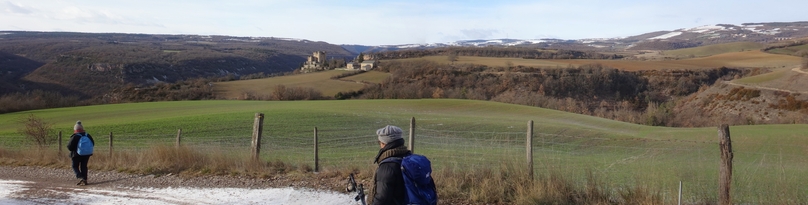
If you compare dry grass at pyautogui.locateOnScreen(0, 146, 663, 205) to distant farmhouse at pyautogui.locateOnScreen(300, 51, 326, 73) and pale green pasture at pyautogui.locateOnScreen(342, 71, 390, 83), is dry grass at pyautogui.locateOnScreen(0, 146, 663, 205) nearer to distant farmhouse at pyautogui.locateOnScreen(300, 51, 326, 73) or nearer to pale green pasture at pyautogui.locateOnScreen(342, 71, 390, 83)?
pale green pasture at pyautogui.locateOnScreen(342, 71, 390, 83)

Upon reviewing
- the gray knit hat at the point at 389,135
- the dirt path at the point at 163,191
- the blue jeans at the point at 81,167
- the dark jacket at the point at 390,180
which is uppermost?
the gray knit hat at the point at 389,135

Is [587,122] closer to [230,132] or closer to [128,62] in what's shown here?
[230,132]

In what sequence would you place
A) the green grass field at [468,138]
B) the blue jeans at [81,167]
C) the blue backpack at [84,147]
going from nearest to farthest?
the blue jeans at [81,167], the blue backpack at [84,147], the green grass field at [468,138]

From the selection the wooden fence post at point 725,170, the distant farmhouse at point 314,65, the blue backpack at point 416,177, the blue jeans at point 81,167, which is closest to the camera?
the blue backpack at point 416,177

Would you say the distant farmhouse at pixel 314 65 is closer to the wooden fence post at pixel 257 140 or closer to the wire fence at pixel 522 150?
the wire fence at pixel 522 150

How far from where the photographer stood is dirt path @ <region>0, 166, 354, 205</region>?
860 cm

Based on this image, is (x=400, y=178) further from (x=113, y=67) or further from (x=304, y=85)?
(x=113, y=67)

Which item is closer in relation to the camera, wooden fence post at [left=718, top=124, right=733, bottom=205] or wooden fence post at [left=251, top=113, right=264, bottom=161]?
wooden fence post at [left=718, top=124, right=733, bottom=205]

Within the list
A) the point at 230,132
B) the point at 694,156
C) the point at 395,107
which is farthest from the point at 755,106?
the point at 230,132

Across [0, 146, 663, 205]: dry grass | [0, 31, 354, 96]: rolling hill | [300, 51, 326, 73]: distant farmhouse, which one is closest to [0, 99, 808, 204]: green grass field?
[0, 146, 663, 205]: dry grass

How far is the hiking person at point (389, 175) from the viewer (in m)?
4.61

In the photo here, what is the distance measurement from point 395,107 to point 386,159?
1573 inches

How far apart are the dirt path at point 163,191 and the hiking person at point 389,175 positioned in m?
3.70

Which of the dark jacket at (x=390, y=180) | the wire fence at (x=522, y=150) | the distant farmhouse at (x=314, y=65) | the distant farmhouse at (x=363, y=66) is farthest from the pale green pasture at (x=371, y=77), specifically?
the dark jacket at (x=390, y=180)
